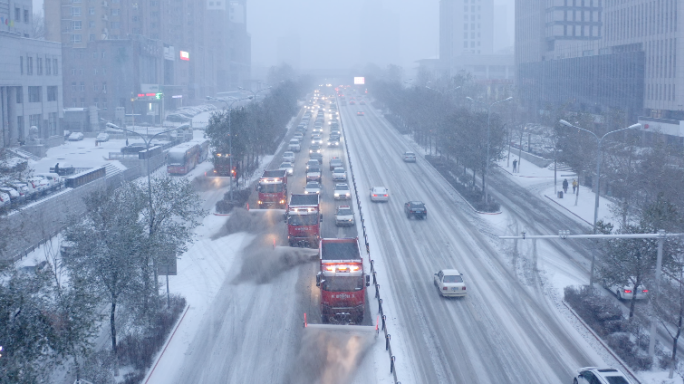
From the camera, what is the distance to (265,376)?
Result: 18188 millimetres

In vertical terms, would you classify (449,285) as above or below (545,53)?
below

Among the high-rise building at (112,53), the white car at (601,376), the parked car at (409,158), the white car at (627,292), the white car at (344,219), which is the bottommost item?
the white car at (601,376)

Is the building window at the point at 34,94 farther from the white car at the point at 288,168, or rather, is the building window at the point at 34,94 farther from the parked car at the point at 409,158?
the parked car at the point at 409,158

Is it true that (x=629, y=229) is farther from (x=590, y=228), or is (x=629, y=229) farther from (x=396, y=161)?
(x=396, y=161)

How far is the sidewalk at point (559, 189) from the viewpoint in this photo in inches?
1540

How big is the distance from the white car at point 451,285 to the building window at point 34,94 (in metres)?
56.8

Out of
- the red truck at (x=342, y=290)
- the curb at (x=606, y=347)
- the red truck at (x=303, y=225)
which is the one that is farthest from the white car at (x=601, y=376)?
the red truck at (x=303, y=225)

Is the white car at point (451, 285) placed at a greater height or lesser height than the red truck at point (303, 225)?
lesser

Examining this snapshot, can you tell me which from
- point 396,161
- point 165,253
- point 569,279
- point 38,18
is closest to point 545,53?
point 396,161

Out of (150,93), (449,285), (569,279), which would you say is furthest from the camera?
(150,93)

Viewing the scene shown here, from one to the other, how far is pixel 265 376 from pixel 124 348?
5.01 m

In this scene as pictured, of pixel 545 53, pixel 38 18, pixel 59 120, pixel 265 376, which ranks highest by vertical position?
pixel 38 18

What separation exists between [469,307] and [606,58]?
58.3m

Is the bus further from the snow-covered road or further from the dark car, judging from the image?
the dark car
